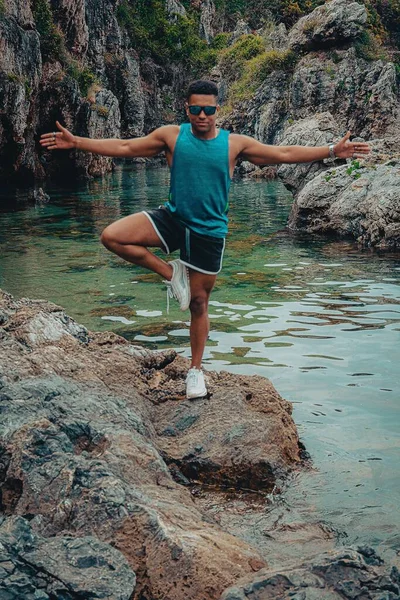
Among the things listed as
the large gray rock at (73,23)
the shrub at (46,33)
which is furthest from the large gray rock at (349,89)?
the shrub at (46,33)

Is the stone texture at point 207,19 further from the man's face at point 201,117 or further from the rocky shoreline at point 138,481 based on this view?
the rocky shoreline at point 138,481

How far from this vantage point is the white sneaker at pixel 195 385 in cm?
536

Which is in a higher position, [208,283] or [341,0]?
[341,0]

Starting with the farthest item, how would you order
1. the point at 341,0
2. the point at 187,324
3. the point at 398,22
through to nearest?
the point at 398,22
the point at 341,0
the point at 187,324

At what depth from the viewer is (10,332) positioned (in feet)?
19.0

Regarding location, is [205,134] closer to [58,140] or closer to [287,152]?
[287,152]

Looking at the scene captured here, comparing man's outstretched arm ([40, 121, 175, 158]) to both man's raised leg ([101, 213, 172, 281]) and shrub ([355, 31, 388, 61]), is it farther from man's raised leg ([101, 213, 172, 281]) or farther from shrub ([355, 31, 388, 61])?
shrub ([355, 31, 388, 61])

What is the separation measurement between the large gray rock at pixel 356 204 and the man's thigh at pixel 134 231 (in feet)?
31.3

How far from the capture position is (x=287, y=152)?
5.53 metres

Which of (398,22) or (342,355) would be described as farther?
(398,22)

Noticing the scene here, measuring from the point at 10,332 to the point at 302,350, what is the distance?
10.3 ft

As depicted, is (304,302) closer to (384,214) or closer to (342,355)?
(342,355)

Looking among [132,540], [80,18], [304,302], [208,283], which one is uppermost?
[80,18]

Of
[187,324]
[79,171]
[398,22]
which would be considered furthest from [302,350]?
[398,22]
